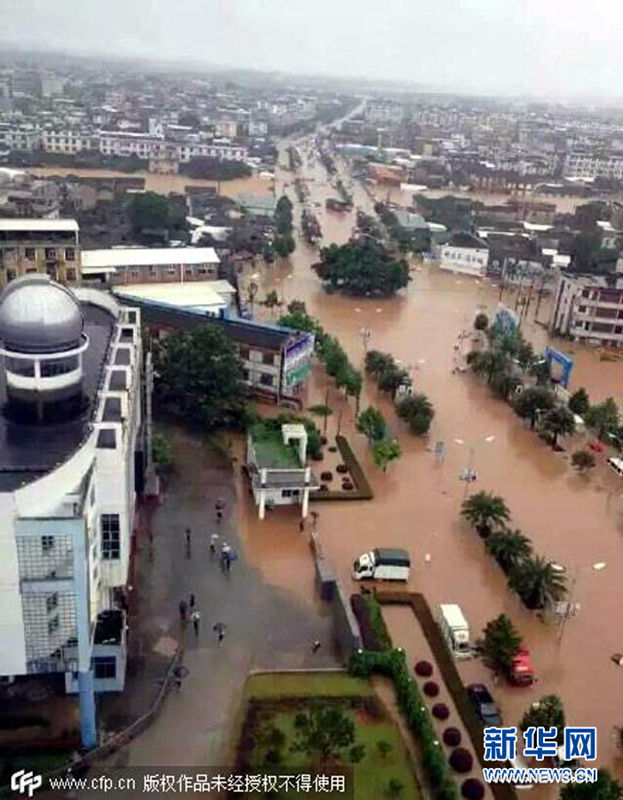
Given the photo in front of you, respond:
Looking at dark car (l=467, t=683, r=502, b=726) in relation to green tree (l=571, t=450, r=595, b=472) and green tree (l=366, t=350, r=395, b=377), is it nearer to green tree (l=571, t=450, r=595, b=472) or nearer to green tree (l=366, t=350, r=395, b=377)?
green tree (l=571, t=450, r=595, b=472)

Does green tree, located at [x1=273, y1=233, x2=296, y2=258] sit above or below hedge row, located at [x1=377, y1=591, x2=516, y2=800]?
above

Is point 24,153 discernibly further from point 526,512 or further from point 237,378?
point 526,512

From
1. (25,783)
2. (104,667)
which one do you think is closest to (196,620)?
(104,667)

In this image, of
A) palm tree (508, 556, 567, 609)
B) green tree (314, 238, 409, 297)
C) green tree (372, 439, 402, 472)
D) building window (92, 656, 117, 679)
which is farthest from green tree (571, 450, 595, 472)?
green tree (314, 238, 409, 297)

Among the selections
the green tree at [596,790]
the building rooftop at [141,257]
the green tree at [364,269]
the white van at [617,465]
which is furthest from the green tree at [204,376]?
the green tree at [364,269]

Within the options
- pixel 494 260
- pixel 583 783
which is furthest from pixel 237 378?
pixel 494 260

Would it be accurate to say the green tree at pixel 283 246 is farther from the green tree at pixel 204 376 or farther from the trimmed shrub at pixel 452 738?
the trimmed shrub at pixel 452 738

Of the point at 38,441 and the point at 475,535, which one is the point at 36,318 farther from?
the point at 475,535
